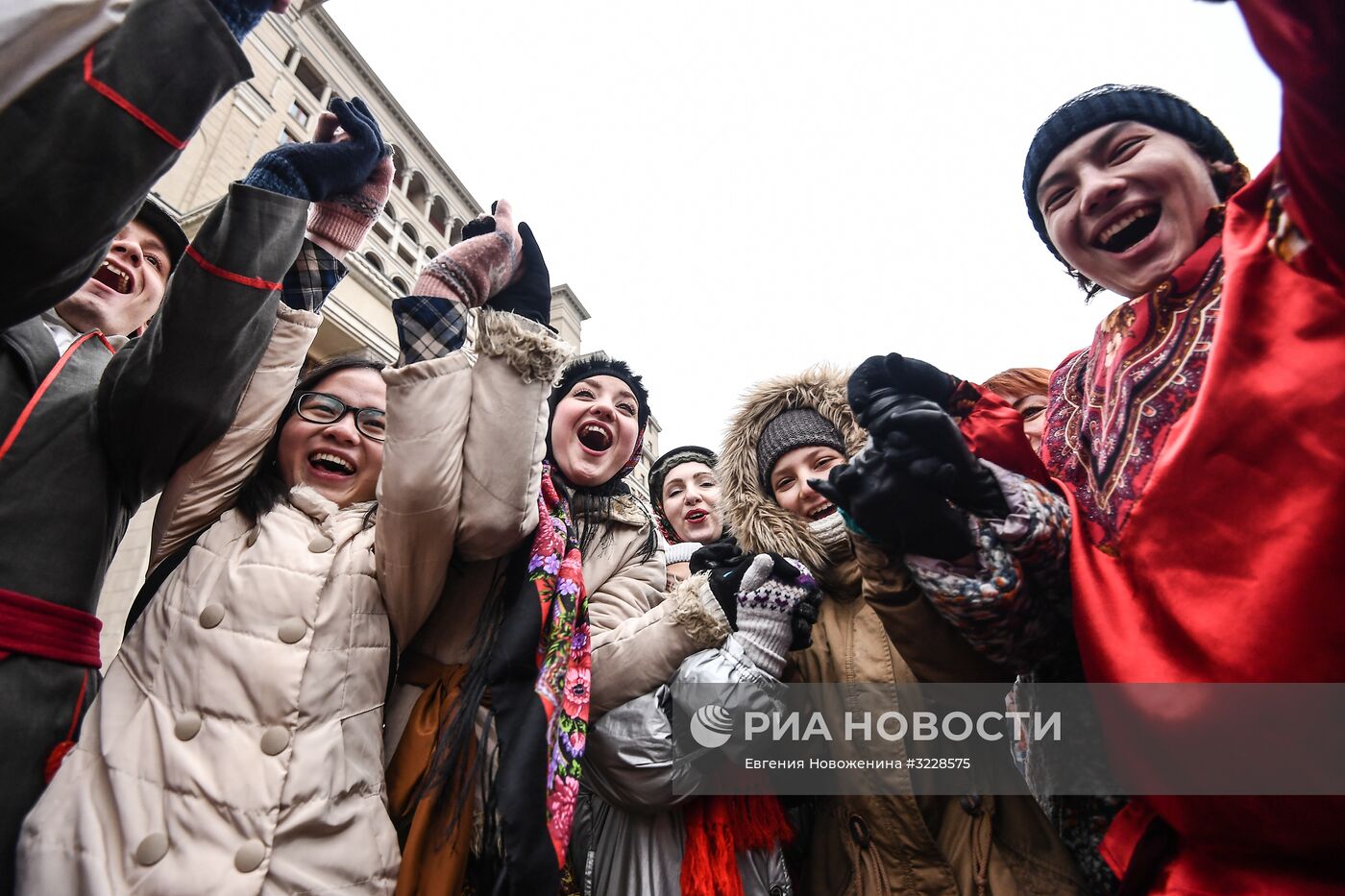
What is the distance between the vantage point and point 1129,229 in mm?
1313

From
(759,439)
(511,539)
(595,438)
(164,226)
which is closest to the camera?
(511,539)

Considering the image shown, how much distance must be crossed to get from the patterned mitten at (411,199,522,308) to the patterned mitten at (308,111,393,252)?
12.6 inches

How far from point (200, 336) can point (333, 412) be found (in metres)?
0.53

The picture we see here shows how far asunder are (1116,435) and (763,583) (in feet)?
3.19

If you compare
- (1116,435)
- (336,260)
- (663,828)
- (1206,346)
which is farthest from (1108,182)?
(663,828)

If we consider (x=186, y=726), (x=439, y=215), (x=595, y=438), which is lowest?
(x=186, y=726)

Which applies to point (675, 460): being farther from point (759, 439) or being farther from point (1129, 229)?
point (1129, 229)

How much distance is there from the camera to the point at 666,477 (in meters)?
4.33

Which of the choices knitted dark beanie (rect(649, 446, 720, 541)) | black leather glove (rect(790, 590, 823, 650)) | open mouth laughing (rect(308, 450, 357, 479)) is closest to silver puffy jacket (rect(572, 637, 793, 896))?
black leather glove (rect(790, 590, 823, 650))

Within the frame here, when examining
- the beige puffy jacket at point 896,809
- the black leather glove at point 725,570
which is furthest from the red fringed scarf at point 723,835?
the black leather glove at point 725,570

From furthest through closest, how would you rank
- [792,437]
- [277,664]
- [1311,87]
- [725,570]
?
[792,437]
[725,570]
[277,664]
[1311,87]

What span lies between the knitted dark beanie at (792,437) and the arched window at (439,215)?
26.1m

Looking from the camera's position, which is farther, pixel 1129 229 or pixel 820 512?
pixel 820 512

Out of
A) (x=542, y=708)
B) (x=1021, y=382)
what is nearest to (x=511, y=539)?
(x=542, y=708)
